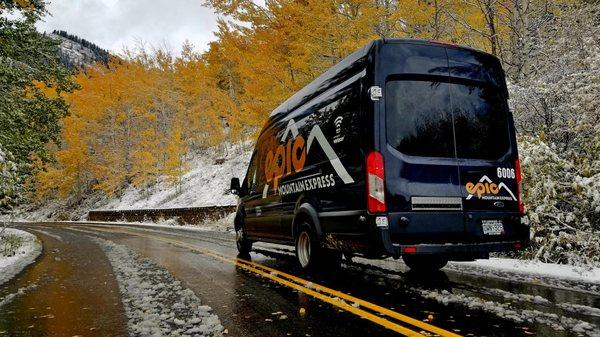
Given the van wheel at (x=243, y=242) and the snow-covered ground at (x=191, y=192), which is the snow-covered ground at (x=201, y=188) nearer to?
the snow-covered ground at (x=191, y=192)

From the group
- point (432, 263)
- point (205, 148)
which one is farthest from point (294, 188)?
point (205, 148)

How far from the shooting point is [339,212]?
18.2 ft

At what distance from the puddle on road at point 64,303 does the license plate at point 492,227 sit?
13.0 ft

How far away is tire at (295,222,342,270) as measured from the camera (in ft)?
20.6

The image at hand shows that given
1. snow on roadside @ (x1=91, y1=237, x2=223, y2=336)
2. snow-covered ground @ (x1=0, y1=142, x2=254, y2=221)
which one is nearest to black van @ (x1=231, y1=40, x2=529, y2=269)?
snow on roadside @ (x1=91, y1=237, x2=223, y2=336)

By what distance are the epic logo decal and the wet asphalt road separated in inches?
42.4

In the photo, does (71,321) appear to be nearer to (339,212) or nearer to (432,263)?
(339,212)

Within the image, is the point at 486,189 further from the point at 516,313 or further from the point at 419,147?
the point at 516,313

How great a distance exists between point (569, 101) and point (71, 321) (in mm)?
8973

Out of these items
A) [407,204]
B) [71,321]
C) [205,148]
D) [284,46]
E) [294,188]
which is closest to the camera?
[71,321]

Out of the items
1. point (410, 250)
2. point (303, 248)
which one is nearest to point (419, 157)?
point (410, 250)

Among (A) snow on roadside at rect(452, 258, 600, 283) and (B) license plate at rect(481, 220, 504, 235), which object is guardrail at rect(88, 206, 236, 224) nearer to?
(A) snow on roadside at rect(452, 258, 600, 283)

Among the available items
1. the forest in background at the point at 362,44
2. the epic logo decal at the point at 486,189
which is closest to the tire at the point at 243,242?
the forest in background at the point at 362,44

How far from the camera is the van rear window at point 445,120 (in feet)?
16.6
